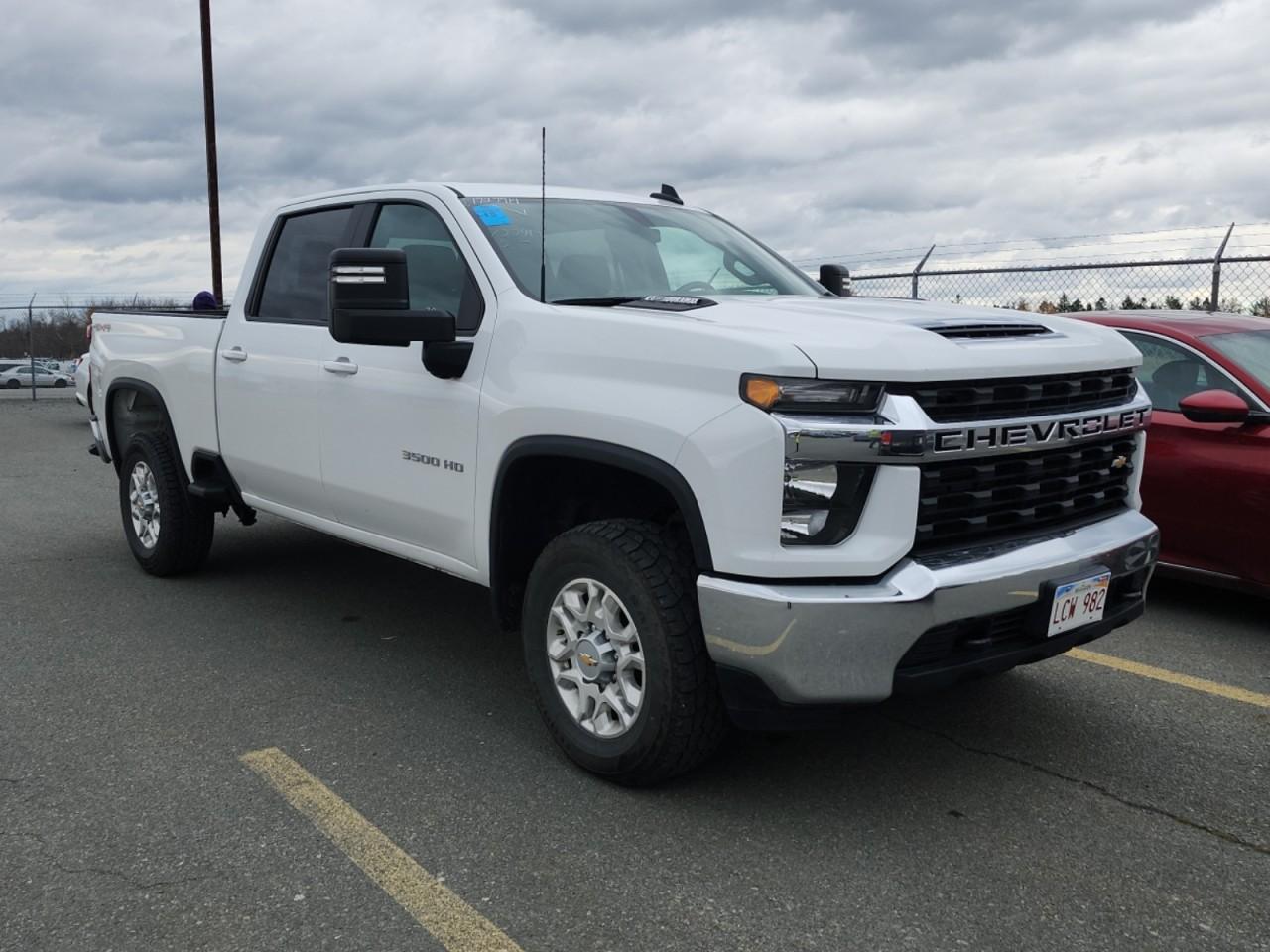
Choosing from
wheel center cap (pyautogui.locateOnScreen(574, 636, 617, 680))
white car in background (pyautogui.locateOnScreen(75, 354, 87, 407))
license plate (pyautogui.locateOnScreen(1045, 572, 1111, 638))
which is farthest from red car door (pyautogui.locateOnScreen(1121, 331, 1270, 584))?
white car in background (pyautogui.locateOnScreen(75, 354, 87, 407))

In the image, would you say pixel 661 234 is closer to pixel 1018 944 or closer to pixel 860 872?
pixel 860 872

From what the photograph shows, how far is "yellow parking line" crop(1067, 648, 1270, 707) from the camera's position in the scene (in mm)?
4500

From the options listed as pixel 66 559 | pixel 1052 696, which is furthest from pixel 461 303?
pixel 66 559

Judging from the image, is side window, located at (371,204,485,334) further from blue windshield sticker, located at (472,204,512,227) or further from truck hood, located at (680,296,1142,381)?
truck hood, located at (680,296,1142,381)

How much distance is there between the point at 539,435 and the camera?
3.70 m

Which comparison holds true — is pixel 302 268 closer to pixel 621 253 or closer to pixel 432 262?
pixel 432 262

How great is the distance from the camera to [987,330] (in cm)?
356

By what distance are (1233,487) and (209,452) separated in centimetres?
493

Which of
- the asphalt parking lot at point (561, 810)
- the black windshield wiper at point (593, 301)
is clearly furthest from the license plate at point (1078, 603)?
the black windshield wiper at point (593, 301)

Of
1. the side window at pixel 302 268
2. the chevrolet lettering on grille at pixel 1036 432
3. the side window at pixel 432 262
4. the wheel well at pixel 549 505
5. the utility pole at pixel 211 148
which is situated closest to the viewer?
the chevrolet lettering on grille at pixel 1036 432

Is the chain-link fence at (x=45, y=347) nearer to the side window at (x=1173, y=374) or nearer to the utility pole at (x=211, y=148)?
the utility pole at (x=211, y=148)

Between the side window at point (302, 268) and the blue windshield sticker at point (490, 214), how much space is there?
895mm

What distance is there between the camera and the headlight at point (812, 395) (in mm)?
3059

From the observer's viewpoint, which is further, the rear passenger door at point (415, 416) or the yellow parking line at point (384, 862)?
the rear passenger door at point (415, 416)
